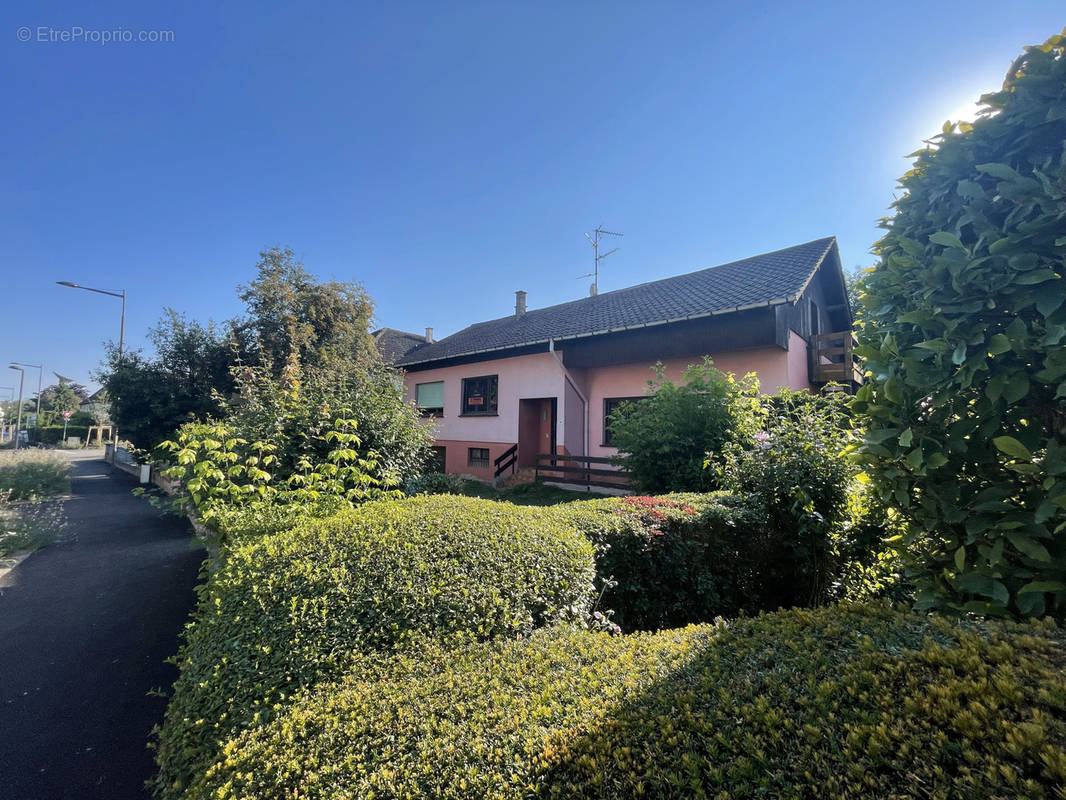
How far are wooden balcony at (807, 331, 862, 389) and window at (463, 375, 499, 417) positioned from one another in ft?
30.9

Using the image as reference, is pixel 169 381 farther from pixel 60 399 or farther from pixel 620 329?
pixel 60 399

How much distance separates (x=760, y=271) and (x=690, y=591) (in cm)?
1008

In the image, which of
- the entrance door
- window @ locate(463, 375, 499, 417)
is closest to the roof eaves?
window @ locate(463, 375, 499, 417)

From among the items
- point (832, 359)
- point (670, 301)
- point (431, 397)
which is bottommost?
point (431, 397)

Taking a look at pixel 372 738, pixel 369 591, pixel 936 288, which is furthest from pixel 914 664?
pixel 369 591

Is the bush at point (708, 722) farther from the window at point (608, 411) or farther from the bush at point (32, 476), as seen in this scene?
the bush at point (32, 476)

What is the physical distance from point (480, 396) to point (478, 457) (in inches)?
86.3

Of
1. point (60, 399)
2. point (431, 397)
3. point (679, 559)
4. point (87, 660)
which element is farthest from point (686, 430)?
point (60, 399)

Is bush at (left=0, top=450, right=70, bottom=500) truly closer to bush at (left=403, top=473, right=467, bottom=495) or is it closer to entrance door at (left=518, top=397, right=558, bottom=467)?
bush at (left=403, top=473, right=467, bottom=495)

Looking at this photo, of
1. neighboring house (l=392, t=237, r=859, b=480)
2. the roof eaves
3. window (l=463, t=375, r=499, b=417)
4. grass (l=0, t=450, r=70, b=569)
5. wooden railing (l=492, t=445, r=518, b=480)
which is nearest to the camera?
grass (l=0, t=450, r=70, b=569)

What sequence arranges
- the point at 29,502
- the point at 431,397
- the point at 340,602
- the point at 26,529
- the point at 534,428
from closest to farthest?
the point at 340,602, the point at 26,529, the point at 29,502, the point at 534,428, the point at 431,397

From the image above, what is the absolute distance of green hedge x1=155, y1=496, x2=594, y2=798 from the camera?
1.96 metres

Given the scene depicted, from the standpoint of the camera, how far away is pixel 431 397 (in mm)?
17016

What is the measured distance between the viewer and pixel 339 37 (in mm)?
6258
